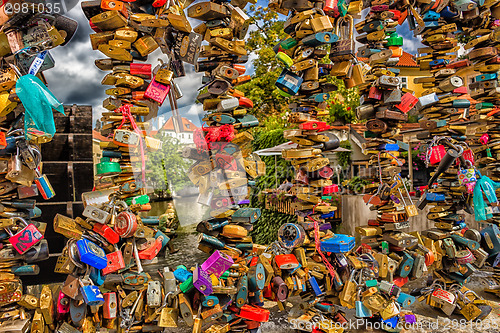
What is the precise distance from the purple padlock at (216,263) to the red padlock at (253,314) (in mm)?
428

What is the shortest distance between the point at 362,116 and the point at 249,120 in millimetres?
1400

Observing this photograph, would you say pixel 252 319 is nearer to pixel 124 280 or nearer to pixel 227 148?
pixel 124 280

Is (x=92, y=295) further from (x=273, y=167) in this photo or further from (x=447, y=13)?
(x=273, y=167)

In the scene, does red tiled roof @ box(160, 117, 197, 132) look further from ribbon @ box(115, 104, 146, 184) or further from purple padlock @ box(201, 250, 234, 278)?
purple padlock @ box(201, 250, 234, 278)

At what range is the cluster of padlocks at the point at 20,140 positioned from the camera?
7.14ft

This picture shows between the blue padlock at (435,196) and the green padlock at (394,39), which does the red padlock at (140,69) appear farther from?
the blue padlock at (435,196)

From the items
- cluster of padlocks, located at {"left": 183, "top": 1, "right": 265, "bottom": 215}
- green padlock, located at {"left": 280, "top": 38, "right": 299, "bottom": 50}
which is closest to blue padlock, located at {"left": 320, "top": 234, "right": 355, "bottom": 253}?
cluster of padlocks, located at {"left": 183, "top": 1, "right": 265, "bottom": 215}

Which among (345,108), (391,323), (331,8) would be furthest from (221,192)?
(345,108)

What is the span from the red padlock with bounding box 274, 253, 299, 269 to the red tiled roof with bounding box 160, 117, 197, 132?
4.12 feet

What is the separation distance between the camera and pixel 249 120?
9.02 ft

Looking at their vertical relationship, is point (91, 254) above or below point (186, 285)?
above

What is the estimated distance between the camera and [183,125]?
2.64 meters

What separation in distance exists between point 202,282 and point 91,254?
0.77 meters

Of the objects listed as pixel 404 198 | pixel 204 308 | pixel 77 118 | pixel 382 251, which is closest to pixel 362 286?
pixel 382 251
